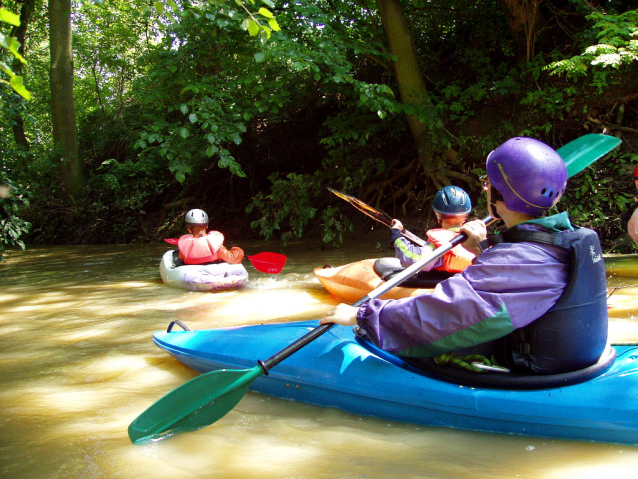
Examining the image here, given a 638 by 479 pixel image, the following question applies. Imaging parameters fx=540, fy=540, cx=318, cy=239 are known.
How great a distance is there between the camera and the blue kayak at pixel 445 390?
2.05m

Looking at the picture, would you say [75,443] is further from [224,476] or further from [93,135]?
[93,135]

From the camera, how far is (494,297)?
6.18 feet

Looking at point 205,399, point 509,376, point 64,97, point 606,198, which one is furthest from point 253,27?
point 64,97

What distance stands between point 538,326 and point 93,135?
14166mm

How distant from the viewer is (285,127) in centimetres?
1057

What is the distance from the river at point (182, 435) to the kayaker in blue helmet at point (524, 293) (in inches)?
14.5

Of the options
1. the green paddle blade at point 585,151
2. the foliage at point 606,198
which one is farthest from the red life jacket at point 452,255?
the foliage at point 606,198

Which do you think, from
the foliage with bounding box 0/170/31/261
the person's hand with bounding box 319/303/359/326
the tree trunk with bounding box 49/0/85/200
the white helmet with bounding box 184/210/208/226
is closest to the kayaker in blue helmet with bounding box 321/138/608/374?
the person's hand with bounding box 319/303/359/326

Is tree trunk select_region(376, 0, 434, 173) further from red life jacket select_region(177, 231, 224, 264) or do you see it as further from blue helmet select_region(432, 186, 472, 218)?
blue helmet select_region(432, 186, 472, 218)

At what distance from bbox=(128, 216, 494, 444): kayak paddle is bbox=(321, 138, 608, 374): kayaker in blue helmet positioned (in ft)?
1.29

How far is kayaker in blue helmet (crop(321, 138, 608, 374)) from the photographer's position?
6.21ft

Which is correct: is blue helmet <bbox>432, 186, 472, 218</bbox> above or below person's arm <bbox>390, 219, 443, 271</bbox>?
above

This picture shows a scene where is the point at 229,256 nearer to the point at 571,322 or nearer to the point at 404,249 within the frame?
the point at 404,249

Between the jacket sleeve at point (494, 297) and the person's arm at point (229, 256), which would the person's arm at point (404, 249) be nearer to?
the jacket sleeve at point (494, 297)
